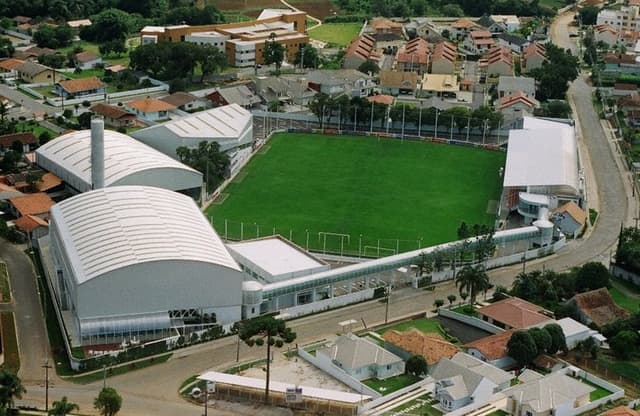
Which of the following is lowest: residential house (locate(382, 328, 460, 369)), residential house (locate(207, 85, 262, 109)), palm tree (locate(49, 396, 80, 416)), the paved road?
the paved road

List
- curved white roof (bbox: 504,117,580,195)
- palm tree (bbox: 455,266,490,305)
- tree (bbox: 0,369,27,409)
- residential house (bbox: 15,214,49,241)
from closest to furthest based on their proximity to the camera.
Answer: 1. tree (bbox: 0,369,27,409)
2. palm tree (bbox: 455,266,490,305)
3. residential house (bbox: 15,214,49,241)
4. curved white roof (bbox: 504,117,580,195)

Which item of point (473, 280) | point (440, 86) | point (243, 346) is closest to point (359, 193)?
point (473, 280)

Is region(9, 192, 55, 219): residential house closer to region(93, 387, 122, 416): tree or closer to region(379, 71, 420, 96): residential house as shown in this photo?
region(93, 387, 122, 416): tree

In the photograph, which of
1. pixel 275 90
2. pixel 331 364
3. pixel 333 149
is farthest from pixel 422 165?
pixel 331 364

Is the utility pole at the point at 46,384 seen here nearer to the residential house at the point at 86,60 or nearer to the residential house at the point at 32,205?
the residential house at the point at 32,205

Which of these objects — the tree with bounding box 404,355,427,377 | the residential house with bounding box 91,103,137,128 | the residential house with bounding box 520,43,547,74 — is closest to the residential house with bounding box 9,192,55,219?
the residential house with bounding box 91,103,137,128
